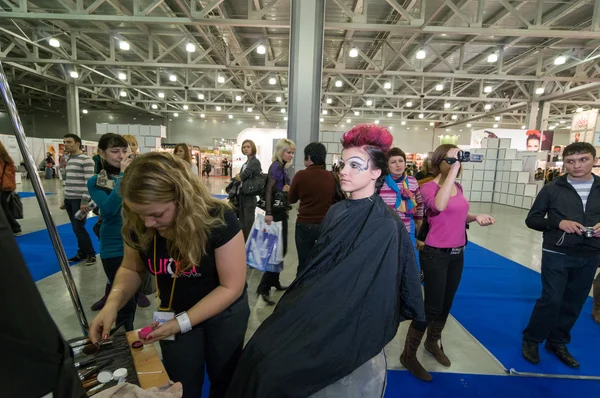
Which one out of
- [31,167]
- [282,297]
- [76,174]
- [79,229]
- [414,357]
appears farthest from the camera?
[79,229]

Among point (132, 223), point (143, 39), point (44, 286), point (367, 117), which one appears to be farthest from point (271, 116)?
point (132, 223)

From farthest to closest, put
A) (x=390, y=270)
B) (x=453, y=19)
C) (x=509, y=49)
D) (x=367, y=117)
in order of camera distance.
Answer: (x=367, y=117) → (x=509, y=49) → (x=453, y=19) → (x=390, y=270)

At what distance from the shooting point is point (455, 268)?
2086mm

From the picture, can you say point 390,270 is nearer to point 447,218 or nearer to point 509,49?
point 447,218

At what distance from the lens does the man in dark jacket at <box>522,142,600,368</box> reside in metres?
2.12

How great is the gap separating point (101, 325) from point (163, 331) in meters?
0.24

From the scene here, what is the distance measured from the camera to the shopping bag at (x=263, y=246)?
9.98 ft

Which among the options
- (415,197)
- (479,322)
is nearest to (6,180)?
(415,197)

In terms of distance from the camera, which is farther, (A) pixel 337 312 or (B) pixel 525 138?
(B) pixel 525 138

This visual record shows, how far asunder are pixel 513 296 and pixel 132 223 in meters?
3.94

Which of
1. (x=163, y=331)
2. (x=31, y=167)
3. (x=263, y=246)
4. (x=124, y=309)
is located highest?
(x=31, y=167)

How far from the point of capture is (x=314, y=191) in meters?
2.71

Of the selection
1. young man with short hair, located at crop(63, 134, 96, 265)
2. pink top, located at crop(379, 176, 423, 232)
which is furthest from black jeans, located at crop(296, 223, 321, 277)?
young man with short hair, located at crop(63, 134, 96, 265)

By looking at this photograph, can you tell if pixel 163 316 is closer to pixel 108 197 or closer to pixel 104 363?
pixel 104 363
